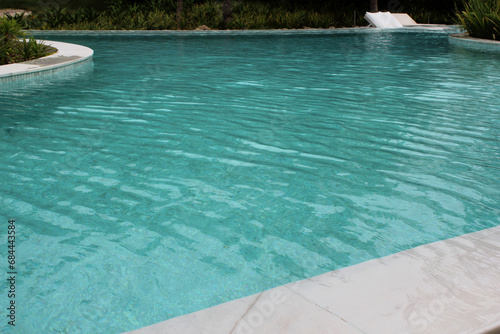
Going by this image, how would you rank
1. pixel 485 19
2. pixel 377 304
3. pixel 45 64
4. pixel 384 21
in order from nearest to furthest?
pixel 377 304 → pixel 45 64 → pixel 485 19 → pixel 384 21

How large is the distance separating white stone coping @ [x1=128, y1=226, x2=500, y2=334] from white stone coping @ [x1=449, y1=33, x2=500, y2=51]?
17.3 metres

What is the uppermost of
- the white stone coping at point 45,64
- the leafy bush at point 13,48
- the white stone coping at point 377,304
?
the leafy bush at point 13,48

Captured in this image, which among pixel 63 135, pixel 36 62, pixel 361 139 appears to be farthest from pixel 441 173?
pixel 36 62

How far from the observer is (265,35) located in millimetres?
23828

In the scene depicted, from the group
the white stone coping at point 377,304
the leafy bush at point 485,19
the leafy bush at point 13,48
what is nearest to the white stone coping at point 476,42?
the leafy bush at point 485,19

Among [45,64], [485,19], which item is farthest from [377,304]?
[485,19]

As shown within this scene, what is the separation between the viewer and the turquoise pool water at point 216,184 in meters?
3.61

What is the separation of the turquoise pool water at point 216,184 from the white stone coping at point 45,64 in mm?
295

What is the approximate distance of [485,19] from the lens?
1980cm

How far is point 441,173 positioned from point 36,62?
32.1 ft

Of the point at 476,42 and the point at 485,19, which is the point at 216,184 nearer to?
the point at 476,42

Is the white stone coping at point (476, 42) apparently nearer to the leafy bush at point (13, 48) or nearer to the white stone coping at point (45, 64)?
the white stone coping at point (45, 64)

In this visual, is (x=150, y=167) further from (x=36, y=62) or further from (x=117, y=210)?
(x=36, y=62)

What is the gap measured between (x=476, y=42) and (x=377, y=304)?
18652 mm
